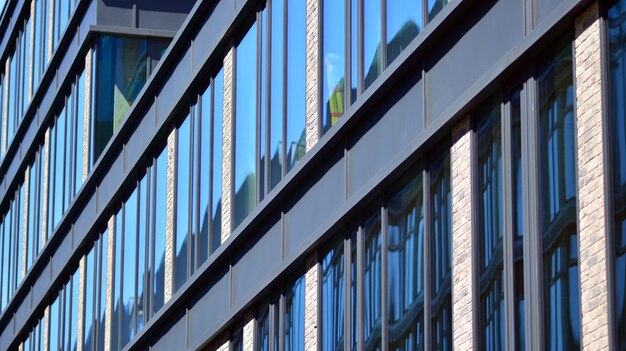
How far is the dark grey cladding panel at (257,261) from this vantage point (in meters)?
23.0

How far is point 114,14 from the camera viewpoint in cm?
3600

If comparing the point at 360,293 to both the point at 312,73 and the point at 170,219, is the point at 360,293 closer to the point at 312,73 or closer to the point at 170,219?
the point at 312,73

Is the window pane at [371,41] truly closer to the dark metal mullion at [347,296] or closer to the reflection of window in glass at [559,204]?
the dark metal mullion at [347,296]

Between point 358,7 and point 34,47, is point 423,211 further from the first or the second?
point 34,47

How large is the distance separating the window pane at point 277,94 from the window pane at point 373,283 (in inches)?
147

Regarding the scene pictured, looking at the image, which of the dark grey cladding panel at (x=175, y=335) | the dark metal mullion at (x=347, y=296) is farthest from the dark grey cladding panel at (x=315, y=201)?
the dark grey cladding panel at (x=175, y=335)

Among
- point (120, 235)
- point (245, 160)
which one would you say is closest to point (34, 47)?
point (120, 235)

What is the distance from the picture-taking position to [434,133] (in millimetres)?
17922

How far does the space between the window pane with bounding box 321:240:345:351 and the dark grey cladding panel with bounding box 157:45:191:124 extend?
7.73 meters

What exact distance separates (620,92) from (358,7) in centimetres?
641

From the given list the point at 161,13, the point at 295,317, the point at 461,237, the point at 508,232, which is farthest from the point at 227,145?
the point at 161,13

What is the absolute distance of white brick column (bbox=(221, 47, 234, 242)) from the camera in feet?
83.2

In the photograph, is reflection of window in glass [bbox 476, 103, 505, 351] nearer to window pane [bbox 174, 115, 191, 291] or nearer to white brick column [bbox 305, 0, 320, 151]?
white brick column [bbox 305, 0, 320, 151]

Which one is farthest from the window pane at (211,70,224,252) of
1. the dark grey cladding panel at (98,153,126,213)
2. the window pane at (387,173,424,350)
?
the window pane at (387,173,424,350)
